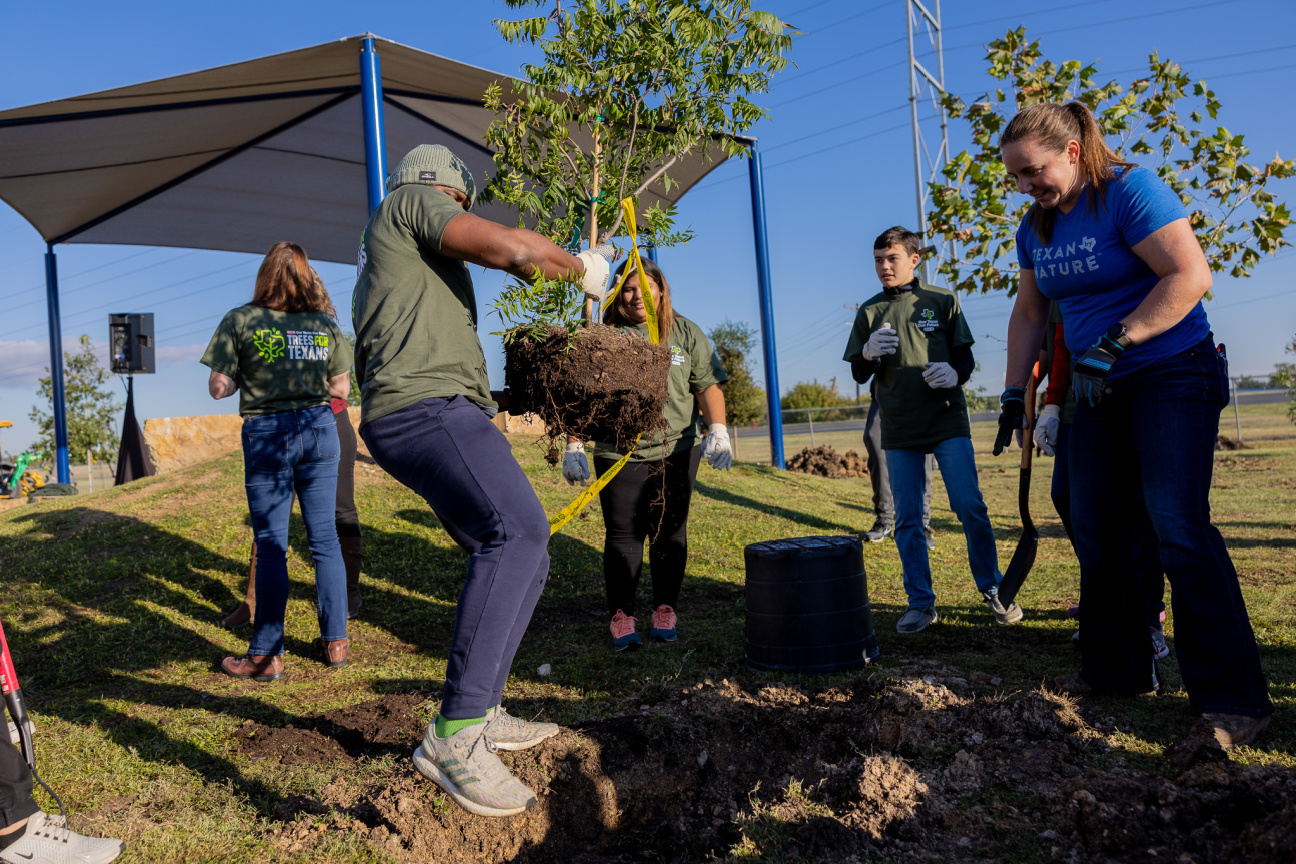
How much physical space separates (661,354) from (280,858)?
1.88 meters

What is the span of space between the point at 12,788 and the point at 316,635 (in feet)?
8.05

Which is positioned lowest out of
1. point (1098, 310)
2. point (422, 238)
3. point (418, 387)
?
point (418, 387)

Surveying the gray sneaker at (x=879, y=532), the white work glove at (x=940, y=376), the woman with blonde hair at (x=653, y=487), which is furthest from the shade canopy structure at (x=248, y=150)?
the gray sneaker at (x=879, y=532)

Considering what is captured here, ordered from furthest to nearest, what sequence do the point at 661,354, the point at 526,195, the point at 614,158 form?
the point at 614,158 < the point at 526,195 < the point at 661,354

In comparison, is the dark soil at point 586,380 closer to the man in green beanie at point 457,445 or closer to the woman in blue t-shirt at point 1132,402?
the man in green beanie at point 457,445

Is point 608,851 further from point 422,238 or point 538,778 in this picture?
point 422,238

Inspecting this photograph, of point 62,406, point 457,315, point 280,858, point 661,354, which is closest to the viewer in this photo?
point 280,858

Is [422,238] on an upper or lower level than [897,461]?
upper

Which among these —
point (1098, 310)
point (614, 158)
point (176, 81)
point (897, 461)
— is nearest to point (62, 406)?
point (176, 81)

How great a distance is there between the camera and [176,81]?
269 inches

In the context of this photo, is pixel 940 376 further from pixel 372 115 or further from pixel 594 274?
pixel 372 115

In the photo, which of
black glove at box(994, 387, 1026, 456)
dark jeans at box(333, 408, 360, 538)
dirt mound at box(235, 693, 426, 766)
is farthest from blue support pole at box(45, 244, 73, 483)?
black glove at box(994, 387, 1026, 456)

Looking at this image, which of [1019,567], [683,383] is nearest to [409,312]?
[683,383]

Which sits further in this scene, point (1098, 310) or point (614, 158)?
point (614, 158)
